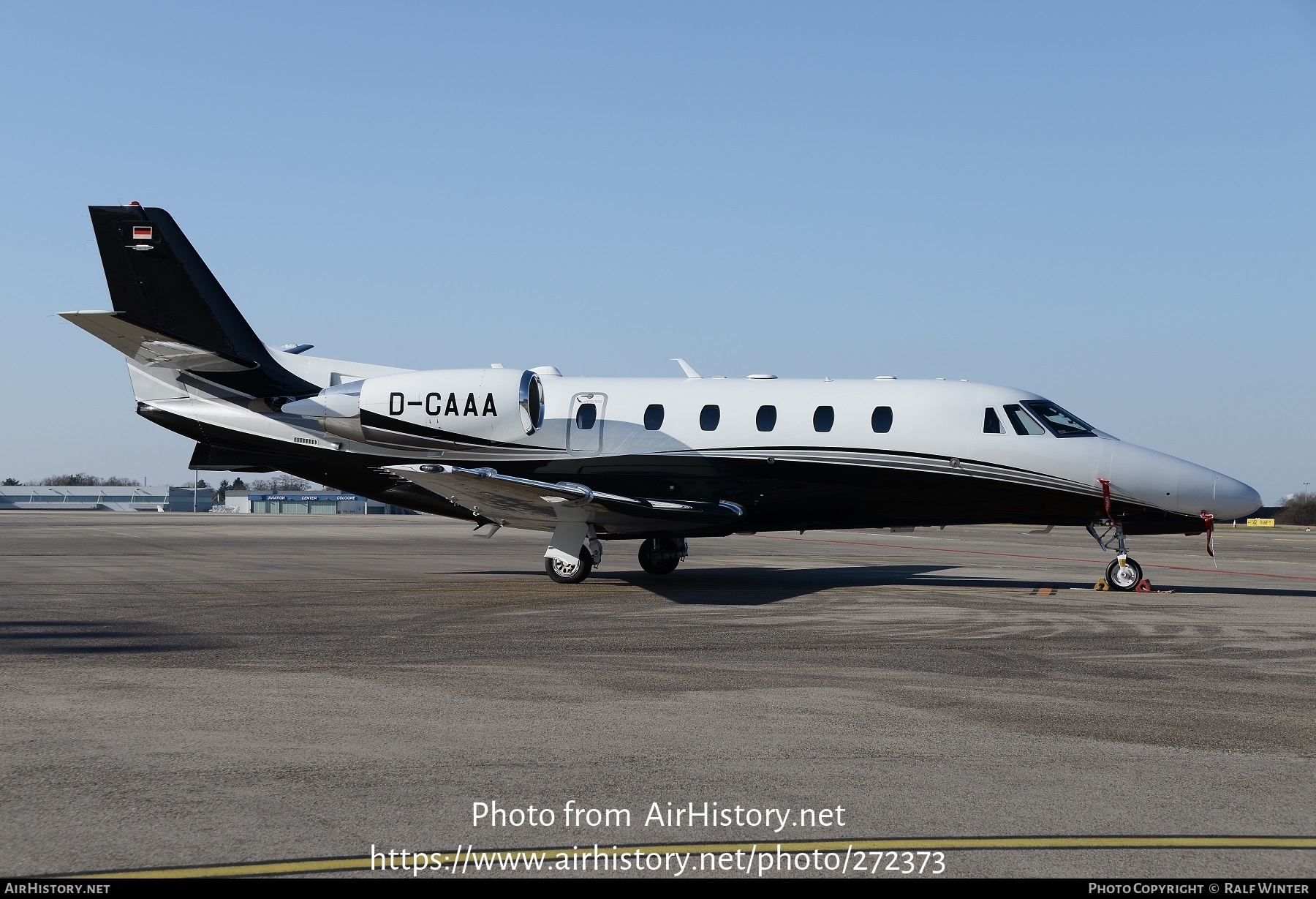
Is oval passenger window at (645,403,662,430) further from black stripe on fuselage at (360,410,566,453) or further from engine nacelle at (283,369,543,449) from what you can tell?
black stripe on fuselage at (360,410,566,453)

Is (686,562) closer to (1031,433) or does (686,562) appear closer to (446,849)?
(1031,433)

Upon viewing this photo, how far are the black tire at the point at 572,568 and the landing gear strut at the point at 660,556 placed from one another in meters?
2.46

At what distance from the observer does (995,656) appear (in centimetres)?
1066

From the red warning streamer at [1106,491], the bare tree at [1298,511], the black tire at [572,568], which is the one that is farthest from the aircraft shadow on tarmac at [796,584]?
the bare tree at [1298,511]

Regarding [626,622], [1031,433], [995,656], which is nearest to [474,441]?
[626,622]

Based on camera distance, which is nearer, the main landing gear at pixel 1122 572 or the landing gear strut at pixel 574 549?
the main landing gear at pixel 1122 572

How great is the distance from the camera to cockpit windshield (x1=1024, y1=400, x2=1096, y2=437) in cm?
1800

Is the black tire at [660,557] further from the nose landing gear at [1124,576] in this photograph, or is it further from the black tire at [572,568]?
the nose landing gear at [1124,576]

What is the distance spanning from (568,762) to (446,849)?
1596 millimetres

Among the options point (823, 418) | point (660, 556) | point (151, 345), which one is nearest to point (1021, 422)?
point (823, 418)

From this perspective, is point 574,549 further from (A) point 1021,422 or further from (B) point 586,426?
(A) point 1021,422

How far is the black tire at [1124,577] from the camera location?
17844 millimetres

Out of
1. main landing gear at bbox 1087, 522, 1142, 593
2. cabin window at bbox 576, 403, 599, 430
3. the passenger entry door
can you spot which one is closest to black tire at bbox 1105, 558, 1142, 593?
main landing gear at bbox 1087, 522, 1142, 593

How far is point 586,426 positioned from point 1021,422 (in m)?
7.27
